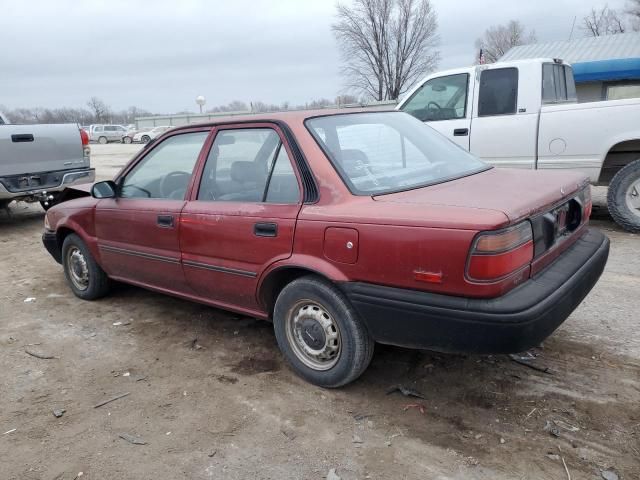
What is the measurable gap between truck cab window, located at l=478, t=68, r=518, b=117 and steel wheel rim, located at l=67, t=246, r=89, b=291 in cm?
508

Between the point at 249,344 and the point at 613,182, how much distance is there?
4.86 meters

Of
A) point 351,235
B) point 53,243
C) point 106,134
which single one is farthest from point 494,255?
point 106,134

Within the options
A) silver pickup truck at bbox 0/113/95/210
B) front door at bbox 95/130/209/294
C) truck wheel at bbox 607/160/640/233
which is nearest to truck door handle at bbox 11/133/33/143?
silver pickup truck at bbox 0/113/95/210

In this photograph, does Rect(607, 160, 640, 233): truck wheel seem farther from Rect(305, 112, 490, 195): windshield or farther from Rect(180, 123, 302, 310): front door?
Rect(180, 123, 302, 310): front door

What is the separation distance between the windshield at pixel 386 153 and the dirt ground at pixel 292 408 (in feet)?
3.90

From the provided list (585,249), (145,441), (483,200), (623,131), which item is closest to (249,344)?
(145,441)

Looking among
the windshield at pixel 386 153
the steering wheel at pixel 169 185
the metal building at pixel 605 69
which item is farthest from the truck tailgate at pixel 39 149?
the metal building at pixel 605 69

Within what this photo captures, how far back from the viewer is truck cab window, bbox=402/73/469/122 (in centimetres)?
698

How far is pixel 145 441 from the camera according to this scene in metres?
2.70

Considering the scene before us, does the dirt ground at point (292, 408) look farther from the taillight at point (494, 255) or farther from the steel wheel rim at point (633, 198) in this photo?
the steel wheel rim at point (633, 198)

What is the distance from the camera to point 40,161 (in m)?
7.84

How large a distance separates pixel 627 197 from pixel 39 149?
8034 millimetres

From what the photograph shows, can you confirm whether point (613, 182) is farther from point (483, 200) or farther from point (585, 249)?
point (483, 200)

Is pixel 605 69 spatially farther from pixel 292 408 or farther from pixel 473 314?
pixel 292 408
